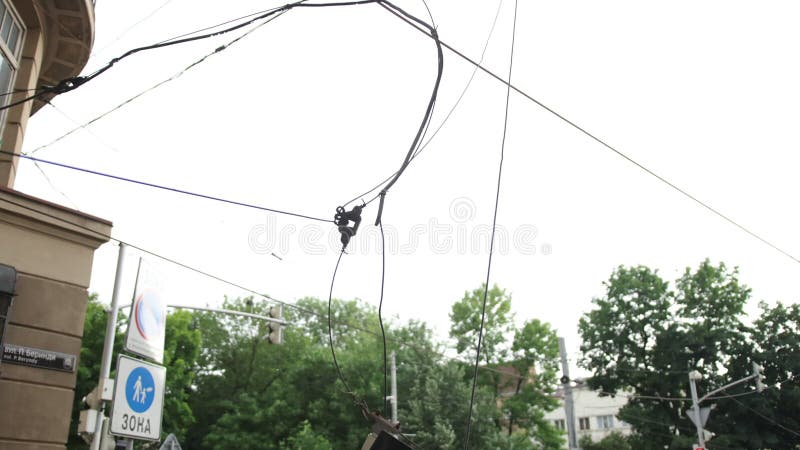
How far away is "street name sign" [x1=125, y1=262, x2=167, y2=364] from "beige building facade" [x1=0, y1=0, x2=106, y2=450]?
3.91 ft

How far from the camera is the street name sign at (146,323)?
9273mm

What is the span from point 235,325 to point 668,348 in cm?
2507

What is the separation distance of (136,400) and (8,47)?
517cm

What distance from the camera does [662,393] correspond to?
29922 millimetres

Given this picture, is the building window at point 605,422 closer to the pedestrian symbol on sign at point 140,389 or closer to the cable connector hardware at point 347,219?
the pedestrian symbol on sign at point 140,389

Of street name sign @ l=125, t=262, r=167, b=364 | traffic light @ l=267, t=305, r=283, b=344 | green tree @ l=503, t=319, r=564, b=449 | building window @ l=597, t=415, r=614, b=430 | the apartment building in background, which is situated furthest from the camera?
building window @ l=597, t=415, r=614, b=430

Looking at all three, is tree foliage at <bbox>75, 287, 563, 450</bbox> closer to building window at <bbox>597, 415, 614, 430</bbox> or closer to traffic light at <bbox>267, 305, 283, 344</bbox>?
traffic light at <bbox>267, 305, 283, 344</bbox>

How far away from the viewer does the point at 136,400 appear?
28.7 feet

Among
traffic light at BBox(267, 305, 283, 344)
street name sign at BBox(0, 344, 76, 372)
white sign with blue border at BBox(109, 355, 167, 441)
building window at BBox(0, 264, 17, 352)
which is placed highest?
traffic light at BBox(267, 305, 283, 344)

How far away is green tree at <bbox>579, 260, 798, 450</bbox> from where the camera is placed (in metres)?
28.5

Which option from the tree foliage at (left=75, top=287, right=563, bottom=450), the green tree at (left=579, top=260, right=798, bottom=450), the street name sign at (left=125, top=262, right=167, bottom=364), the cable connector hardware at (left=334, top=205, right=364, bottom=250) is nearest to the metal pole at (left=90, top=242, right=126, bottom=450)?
the street name sign at (left=125, top=262, right=167, bottom=364)

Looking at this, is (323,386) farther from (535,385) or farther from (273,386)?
(535,385)

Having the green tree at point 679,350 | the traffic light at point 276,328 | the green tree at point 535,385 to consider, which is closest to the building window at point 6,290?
the traffic light at point 276,328

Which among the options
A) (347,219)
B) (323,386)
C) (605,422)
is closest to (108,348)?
(347,219)
